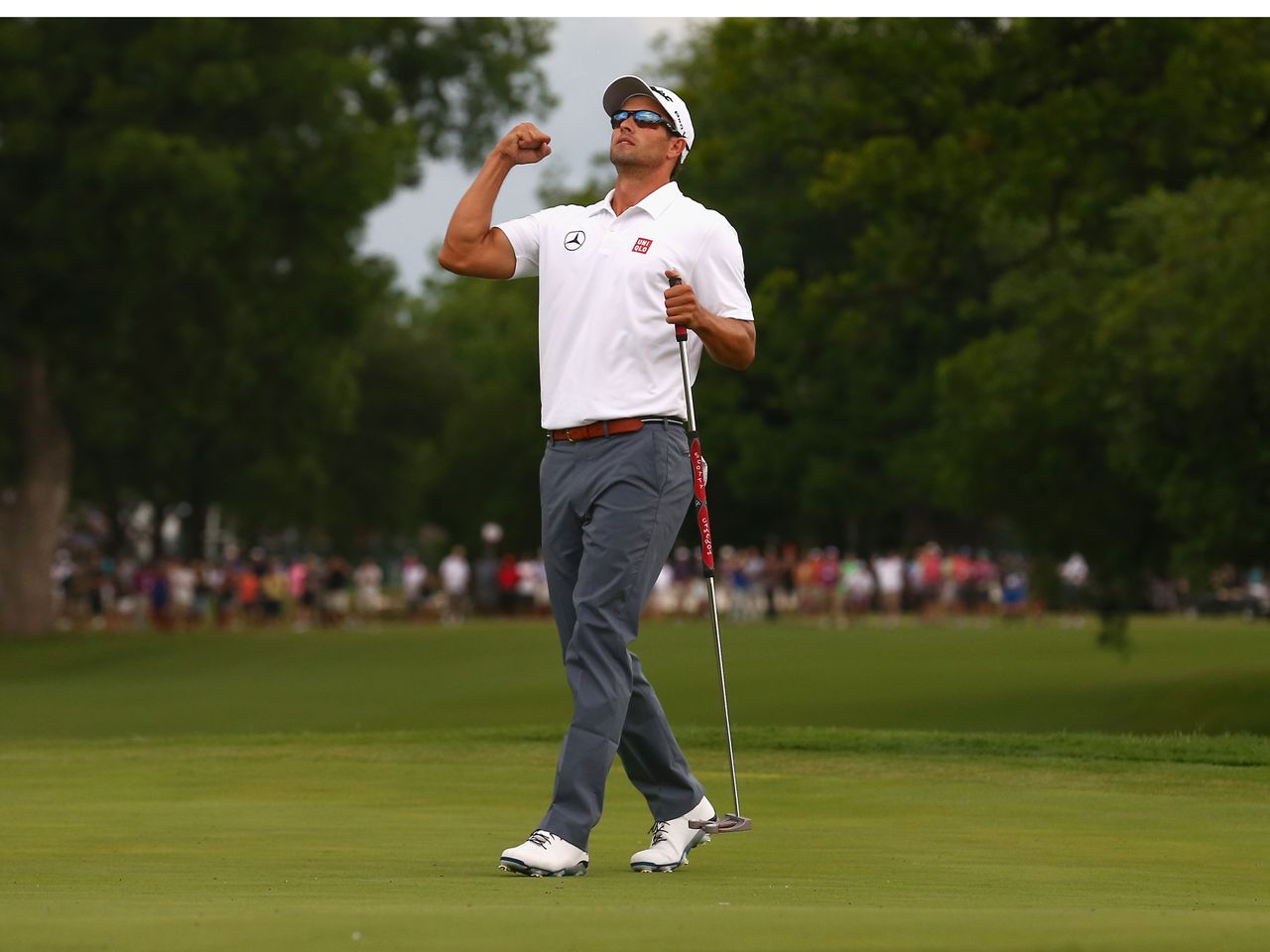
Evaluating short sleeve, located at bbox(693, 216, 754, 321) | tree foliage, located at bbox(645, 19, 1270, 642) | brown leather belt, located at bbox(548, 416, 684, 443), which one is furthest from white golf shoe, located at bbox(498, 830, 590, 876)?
tree foliage, located at bbox(645, 19, 1270, 642)

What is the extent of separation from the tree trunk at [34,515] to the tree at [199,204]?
0.14 ft

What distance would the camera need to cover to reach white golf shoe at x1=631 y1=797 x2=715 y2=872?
708cm

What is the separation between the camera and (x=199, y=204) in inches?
1480

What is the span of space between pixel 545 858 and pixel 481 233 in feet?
6.55

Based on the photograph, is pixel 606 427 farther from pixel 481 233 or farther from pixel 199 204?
pixel 199 204

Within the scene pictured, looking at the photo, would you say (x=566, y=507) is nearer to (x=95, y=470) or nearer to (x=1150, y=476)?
(x=1150, y=476)

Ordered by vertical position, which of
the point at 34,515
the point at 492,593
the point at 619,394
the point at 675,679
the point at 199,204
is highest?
the point at 199,204

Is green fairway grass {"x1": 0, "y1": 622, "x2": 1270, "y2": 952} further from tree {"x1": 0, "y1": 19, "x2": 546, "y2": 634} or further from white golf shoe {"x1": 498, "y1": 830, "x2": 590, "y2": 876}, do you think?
tree {"x1": 0, "y1": 19, "x2": 546, "y2": 634}

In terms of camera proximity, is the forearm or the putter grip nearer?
Result: the putter grip

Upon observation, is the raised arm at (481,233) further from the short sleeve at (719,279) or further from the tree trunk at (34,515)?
the tree trunk at (34,515)

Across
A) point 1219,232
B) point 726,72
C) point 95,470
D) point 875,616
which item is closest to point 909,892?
point 1219,232

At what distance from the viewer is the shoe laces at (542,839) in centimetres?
682

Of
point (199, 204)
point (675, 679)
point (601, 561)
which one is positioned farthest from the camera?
point (199, 204)

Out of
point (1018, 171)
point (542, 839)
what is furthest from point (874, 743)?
point (1018, 171)
